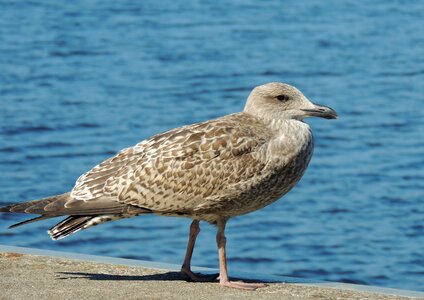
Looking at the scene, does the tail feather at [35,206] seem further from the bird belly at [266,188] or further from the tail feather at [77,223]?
the bird belly at [266,188]

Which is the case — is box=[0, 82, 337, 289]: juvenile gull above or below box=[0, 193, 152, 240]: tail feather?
above

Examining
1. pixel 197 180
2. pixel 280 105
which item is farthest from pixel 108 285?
pixel 280 105

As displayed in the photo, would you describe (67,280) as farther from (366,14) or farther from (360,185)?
(366,14)

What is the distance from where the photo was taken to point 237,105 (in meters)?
18.1

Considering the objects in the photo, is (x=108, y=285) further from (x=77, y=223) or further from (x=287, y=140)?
(x=287, y=140)

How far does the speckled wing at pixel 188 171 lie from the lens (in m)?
7.89

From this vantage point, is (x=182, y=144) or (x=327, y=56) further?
(x=327, y=56)

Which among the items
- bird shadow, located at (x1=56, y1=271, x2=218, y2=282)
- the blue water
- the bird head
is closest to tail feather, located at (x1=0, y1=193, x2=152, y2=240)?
bird shadow, located at (x1=56, y1=271, x2=218, y2=282)

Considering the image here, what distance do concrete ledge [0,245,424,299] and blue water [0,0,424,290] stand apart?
4.60 metres

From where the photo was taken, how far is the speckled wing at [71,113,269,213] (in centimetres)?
789

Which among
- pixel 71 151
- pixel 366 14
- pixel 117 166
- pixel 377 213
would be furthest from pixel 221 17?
pixel 117 166

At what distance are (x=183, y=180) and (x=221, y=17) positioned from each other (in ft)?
56.7

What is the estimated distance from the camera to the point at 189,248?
8141 millimetres

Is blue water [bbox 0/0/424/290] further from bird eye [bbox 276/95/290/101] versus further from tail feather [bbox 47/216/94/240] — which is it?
tail feather [bbox 47/216/94/240]
